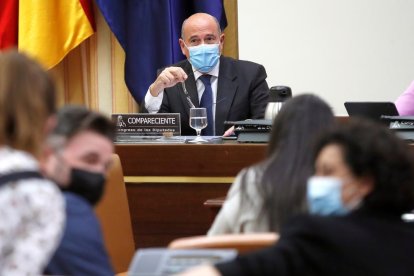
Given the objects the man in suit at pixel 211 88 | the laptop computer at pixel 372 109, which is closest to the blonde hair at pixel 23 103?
the laptop computer at pixel 372 109

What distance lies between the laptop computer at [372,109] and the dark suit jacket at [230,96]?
886mm

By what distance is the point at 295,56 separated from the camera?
5.56m

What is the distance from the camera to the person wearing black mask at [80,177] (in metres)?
1.93

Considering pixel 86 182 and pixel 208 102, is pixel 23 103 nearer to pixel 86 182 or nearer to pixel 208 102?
pixel 86 182

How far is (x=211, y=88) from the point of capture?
4.93 metres

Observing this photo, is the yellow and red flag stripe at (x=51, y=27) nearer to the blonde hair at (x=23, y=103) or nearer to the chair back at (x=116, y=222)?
the chair back at (x=116, y=222)

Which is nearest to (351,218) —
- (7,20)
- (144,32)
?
(144,32)

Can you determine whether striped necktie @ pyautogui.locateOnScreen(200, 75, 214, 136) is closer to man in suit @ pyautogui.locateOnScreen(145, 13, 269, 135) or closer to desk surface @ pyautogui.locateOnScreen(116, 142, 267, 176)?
man in suit @ pyautogui.locateOnScreen(145, 13, 269, 135)

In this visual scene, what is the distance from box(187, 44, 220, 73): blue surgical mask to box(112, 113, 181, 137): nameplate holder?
689mm

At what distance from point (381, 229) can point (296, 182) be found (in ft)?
1.81

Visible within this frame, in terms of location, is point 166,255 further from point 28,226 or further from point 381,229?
point 381,229

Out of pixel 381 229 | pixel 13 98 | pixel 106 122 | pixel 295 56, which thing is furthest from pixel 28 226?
pixel 295 56

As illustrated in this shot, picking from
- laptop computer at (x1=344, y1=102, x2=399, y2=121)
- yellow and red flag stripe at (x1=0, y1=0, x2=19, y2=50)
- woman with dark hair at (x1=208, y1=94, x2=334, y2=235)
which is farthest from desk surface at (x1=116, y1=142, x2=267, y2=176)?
yellow and red flag stripe at (x1=0, y1=0, x2=19, y2=50)

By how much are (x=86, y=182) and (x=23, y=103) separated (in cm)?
34
